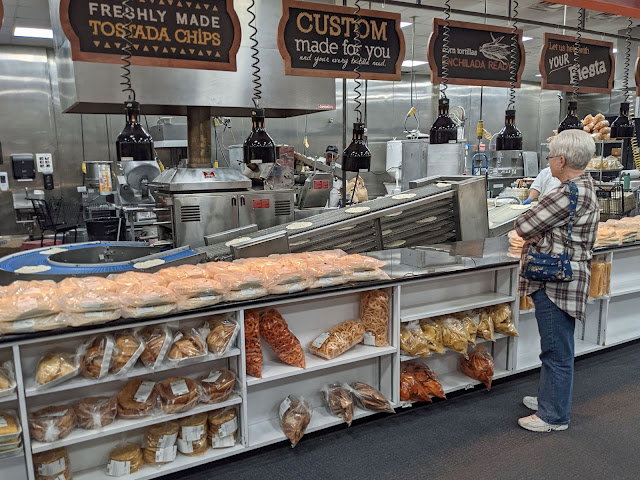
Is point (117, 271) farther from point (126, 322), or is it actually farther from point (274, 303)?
point (274, 303)

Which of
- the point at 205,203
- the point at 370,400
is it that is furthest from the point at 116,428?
the point at 205,203

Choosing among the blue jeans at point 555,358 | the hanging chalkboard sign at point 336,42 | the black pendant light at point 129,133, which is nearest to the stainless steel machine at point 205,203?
the black pendant light at point 129,133

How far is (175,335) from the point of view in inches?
99.7

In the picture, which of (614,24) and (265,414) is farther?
(614,24)

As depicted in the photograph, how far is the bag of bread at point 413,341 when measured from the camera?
315 cm

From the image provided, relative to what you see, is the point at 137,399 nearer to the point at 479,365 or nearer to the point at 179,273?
the point at 179,273

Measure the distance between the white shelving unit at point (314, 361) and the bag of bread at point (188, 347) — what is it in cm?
4

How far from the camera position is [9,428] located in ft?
7.13

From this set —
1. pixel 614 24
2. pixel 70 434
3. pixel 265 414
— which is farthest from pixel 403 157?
pixel 70 434

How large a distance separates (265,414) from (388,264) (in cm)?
117

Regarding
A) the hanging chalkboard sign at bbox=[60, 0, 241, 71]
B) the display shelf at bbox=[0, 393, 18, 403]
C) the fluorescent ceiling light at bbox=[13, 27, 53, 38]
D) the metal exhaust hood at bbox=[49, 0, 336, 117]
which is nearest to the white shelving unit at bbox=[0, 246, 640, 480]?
the display shelf at bbox=[0, 393, 18, 403]

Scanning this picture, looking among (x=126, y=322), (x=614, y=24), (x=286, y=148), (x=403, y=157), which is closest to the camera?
(x=126, y=322)

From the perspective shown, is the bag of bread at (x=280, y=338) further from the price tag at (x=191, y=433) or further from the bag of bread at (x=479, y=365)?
the bag of bread at (x=479, y=365)

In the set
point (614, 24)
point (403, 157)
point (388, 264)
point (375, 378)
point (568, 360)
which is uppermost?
point (614, 24)
